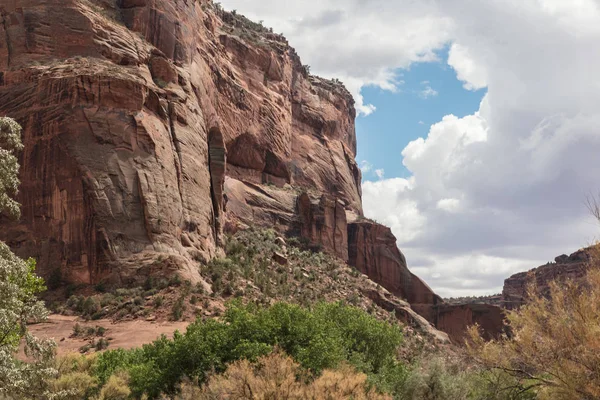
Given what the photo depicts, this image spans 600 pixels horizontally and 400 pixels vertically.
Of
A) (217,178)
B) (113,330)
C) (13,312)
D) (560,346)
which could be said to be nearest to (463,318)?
(217,178)

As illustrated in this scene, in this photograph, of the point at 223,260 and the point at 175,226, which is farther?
the point at 223,260

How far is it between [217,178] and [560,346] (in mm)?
36491

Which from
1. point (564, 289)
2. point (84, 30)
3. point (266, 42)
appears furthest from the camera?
point (266, 42)

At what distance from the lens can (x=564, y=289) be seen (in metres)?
16.0

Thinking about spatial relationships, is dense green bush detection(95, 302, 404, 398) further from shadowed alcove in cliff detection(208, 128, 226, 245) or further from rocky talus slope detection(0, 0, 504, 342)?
shadowed alcove in cliff detection(208, 128, 226, 245)

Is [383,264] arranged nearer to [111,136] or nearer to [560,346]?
[111,136]

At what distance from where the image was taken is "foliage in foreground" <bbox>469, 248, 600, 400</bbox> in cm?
1347

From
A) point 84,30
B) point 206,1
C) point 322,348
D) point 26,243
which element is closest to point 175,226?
point 26,243

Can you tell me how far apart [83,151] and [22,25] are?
11.3 meters

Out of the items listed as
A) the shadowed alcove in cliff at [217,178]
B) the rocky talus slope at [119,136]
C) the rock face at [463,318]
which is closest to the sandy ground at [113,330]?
the rocky talus slope at [119,136]

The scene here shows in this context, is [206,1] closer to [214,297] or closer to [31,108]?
[31,108]

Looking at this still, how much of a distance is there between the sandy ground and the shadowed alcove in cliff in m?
15.6

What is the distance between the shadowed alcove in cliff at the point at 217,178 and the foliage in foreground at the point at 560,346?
31.7m

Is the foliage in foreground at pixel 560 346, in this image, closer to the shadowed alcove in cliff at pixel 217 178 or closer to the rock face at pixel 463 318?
the shadowed alcove in cliff at pixel 217 178
